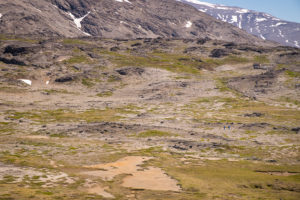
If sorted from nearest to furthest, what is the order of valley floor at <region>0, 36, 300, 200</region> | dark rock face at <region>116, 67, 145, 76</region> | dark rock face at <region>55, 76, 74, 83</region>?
valley floor at <region>0, 36, 300, 200</region> < dark rock face at <region>55, 76, 74, 83</region> < dark rock face at <region>116, 67, 145, 76</region>

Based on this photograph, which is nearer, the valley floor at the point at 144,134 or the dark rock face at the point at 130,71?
the valley floor at the point at 144,134

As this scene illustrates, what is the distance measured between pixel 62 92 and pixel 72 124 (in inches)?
2246

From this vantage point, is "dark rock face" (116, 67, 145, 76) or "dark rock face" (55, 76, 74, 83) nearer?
"dark rock face" (55, 76, 74, 83)

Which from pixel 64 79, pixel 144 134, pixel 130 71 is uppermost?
pixel 130 71

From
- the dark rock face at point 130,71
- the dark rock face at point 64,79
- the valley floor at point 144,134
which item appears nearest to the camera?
the valley floor at point 144,134

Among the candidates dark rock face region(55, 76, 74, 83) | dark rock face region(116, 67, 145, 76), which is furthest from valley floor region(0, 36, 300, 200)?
dark rock face region(55, 76, 74, 83)

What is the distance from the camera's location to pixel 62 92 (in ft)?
434

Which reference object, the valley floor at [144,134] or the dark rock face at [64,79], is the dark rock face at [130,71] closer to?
the valley floor at [144,134]

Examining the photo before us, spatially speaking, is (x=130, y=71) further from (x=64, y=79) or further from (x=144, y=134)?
(x=144, y=134)

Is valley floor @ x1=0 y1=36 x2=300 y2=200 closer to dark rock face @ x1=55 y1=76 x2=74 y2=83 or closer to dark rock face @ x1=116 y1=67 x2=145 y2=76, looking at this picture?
dark rock face @ x1=116 y1=67 x2=145 y2=76

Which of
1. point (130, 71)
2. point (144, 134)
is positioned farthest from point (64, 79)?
point (144, 134)

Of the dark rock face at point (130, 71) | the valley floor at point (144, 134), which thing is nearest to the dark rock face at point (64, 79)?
the valley floor at point (144, 134)

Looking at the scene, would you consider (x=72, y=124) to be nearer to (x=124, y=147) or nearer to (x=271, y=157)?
(x=124, y=147)

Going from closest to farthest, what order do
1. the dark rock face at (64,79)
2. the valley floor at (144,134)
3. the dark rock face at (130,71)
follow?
the valley floor at (144,134), the dark rock face at (64,79), the dark rock face at (130,71)
